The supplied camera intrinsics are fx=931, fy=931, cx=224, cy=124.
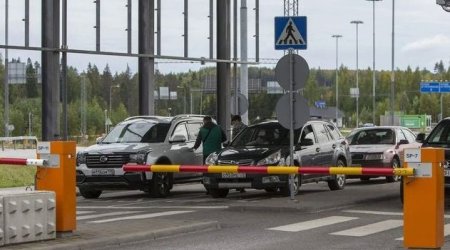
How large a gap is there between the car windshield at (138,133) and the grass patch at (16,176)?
159 inches

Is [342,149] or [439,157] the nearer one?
[439,157]

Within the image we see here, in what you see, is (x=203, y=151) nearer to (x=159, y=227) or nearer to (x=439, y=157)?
(x=159, y=227)

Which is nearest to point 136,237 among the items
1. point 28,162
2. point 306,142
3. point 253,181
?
point 28,162

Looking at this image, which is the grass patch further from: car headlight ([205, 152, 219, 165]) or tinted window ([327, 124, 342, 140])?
tinted window ([327, 124, 342, 140])

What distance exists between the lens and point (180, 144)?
70.9 ft

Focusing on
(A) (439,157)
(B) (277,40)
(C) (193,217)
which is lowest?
(C) (193,217)

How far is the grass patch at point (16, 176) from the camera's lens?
2521 cm

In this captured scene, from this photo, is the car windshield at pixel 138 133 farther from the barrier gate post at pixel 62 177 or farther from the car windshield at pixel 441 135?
the barrier gate post at pixel 62 177

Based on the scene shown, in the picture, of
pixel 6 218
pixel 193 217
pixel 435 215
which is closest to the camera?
pixel 435 215

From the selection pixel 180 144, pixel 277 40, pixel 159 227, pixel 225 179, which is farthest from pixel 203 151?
pixel 159 227

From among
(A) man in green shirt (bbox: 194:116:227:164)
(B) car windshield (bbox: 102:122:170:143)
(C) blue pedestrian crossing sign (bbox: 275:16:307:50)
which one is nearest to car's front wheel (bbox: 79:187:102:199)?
(B) car windshield (bbox: 102:122:170:143)

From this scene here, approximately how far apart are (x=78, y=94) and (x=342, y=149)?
45.4ft

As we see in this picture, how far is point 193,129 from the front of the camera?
2261 cm

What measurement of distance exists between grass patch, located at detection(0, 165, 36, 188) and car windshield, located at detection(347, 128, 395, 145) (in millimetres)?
9334
